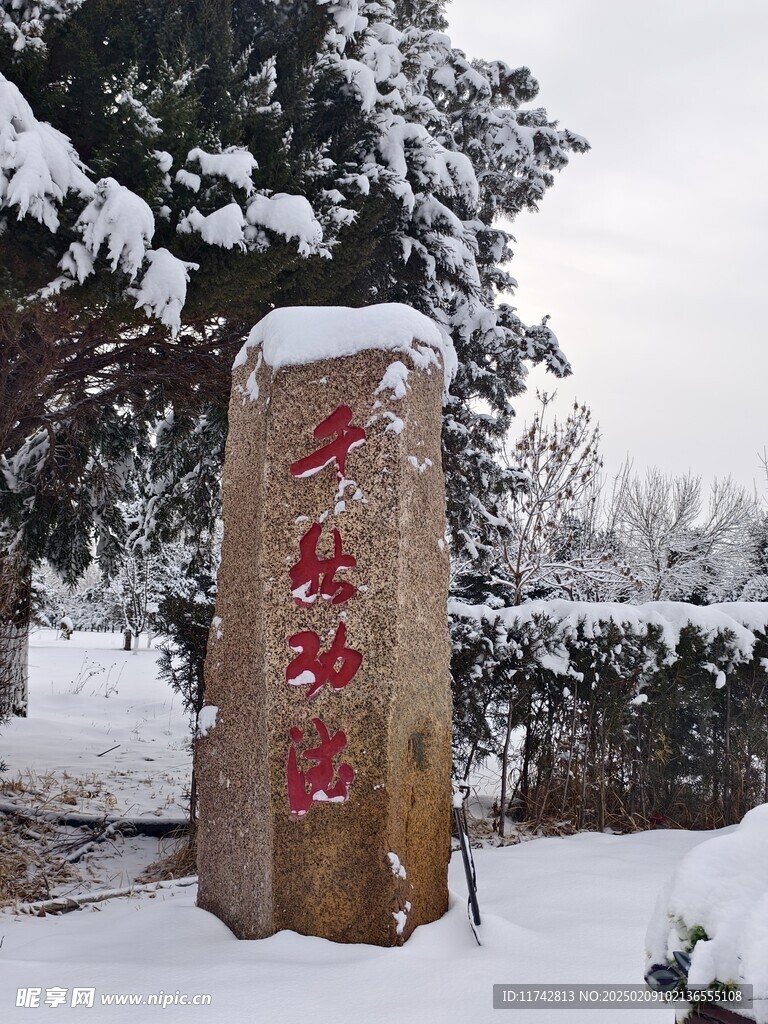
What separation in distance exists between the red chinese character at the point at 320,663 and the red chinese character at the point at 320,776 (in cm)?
16

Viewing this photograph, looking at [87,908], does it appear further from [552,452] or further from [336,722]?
[552,452]

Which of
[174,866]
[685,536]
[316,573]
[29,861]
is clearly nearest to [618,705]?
[316,573]

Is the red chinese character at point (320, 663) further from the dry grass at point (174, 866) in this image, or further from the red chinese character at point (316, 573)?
the dry grass at point (174, 866)

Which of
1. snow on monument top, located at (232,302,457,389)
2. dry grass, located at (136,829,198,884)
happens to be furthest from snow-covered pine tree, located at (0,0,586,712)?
dry grass, located at (136,829,198,884)

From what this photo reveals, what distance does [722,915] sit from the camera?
1.31 meters

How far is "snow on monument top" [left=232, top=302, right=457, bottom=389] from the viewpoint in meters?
3.23

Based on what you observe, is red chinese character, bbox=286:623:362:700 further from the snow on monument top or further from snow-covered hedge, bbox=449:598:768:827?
snow-covered hedge, bbox=449:598:768:827

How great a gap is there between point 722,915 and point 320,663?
1927 millimetres

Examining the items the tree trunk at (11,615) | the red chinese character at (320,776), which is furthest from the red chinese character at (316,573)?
the tree trunk at (11,615)

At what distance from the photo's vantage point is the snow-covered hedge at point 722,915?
1.21 metres

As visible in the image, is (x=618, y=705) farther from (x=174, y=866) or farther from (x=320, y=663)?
(x=174, y=866)

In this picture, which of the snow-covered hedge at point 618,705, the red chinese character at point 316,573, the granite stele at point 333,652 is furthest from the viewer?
the snow-covered hedge at point 618,705

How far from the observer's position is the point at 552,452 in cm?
851

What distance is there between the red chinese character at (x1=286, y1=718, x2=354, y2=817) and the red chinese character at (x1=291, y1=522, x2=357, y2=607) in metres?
0.48
